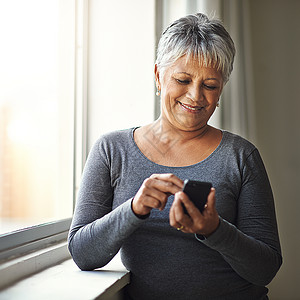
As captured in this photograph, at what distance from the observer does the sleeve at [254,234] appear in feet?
3.33

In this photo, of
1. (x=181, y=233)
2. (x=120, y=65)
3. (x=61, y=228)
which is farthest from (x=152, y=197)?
(x=120, y=65)

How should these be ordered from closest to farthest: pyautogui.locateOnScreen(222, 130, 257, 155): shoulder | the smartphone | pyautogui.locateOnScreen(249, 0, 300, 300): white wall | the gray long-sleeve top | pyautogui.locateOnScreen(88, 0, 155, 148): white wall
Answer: the smartphone
the gray long-sleeve top
pyautogui.locateOnScreen(222, 130, 257, 155): shoulder
pyautogui.locateOnScreen(88, 0, 155, 148): white wall
pyautogui.locateOnScreen(249, 0, 300, 300): white wall

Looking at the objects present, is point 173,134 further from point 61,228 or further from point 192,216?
point 61,228

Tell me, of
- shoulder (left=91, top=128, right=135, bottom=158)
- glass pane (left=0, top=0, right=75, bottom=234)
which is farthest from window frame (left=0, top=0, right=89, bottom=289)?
shoulder (left=91, top=128, right=135, bottom=158)

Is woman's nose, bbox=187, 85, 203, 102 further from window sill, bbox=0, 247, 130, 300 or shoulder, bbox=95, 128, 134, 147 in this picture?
window sill, bbox=0, 247, 130, 300

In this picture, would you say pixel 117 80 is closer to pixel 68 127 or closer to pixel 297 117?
pixel 68 127

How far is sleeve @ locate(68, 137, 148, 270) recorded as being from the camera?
1.01 meters

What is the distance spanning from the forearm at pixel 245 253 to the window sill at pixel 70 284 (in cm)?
27

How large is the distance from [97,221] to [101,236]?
5 centimetres

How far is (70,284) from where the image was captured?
3.35 ft

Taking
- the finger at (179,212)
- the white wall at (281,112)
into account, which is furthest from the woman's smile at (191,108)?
the white wall at (281,112)

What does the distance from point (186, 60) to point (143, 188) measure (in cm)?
40

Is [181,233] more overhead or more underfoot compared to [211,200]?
more underfoot

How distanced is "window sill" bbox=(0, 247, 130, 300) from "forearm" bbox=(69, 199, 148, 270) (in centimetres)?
4
